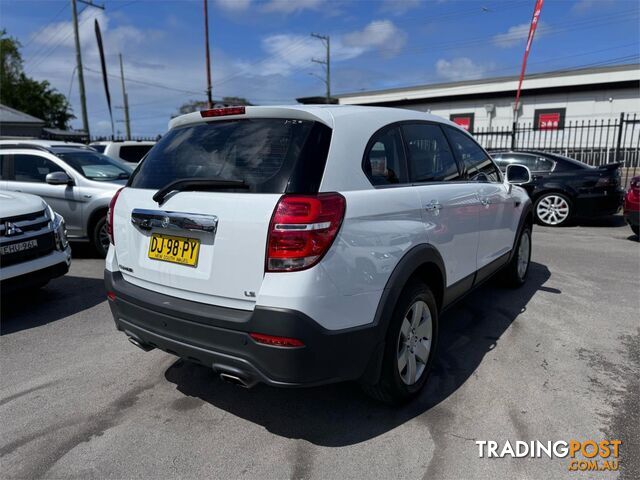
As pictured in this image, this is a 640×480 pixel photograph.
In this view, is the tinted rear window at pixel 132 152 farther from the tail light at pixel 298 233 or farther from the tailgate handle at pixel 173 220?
the tail light at pixel 298 233

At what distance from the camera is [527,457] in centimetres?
247

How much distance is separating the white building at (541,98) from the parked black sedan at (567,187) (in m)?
12.0

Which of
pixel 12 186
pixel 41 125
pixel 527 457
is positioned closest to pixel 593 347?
pixel 527 457

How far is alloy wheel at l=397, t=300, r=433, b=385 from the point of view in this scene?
9.21 ft

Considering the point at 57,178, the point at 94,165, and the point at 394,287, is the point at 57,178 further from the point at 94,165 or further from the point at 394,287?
the point at 394,287

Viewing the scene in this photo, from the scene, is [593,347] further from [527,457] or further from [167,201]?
[167,201]

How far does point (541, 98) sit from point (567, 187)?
59.1 ft

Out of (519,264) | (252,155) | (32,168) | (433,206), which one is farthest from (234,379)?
(32,168)

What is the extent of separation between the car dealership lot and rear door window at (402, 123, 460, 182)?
1.41 m

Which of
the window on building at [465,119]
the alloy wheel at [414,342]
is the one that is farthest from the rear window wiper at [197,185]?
the window on building at [465,119]

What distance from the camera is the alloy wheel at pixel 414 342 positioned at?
9.21 feet

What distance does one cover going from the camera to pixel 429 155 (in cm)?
330

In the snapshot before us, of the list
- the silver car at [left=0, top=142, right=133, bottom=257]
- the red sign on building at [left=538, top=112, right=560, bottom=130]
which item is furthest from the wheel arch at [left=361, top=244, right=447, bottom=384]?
the red sign on building at [left=538, top=112, right=560, bottom=130]

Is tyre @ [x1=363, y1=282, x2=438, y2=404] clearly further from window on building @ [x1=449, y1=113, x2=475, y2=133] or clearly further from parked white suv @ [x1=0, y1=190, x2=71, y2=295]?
window on building @ [x1=449, y1=113, x2=475, y2=133]
